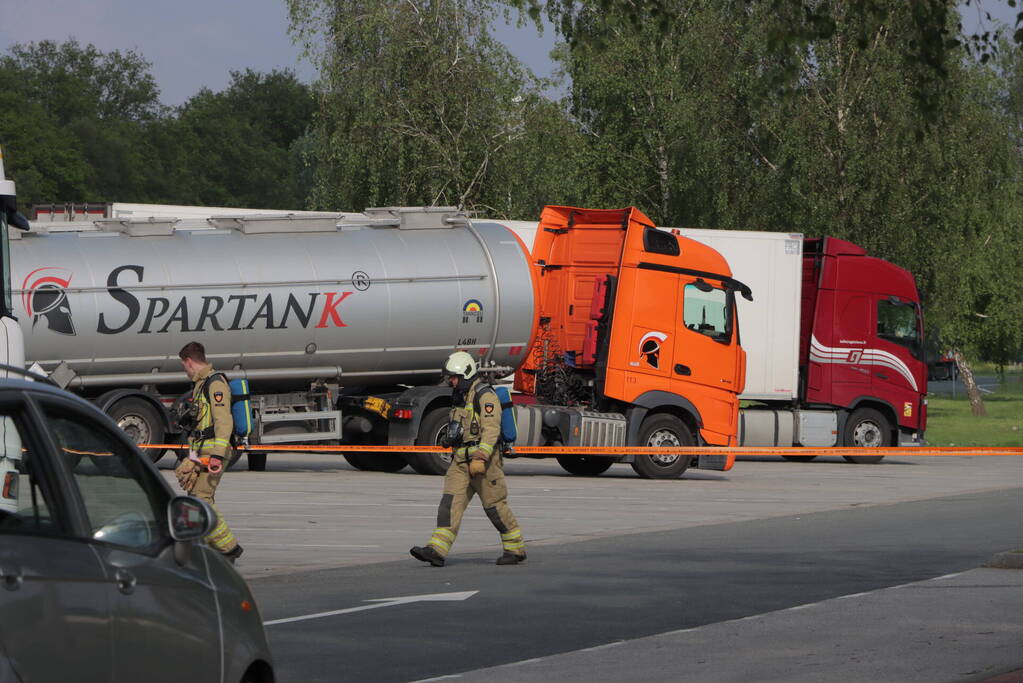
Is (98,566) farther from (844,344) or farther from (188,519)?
(844,344)

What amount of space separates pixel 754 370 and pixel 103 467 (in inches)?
954

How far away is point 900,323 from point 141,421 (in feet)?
45.1

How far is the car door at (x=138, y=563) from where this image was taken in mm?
4793

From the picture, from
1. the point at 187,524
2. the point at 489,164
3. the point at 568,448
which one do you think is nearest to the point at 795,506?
the point at 568,448

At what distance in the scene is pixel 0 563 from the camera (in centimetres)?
421

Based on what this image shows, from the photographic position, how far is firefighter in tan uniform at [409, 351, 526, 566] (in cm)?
1328

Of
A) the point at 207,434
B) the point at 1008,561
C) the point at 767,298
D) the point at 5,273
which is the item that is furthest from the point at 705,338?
the point at 5,273

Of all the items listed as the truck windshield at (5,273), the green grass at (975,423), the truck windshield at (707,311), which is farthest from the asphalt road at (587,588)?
the green grass at (975,423)

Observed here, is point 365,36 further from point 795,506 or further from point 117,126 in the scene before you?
point 117,126

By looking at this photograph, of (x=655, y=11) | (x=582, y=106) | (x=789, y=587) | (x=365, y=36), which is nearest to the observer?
(x=655, y=11)

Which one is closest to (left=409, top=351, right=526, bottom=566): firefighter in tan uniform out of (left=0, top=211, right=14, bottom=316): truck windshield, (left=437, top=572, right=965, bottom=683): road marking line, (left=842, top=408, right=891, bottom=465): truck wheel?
(left=437, top=572, right=965, bottom=683): road marking line

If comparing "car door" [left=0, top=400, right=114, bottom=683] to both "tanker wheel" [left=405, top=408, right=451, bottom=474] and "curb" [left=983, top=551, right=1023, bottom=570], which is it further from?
"tanker wheel" [left=405, top=408, right=451, bottom=474]

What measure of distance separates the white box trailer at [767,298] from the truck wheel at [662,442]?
4115mm

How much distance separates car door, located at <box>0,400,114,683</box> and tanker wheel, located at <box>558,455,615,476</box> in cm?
2086
